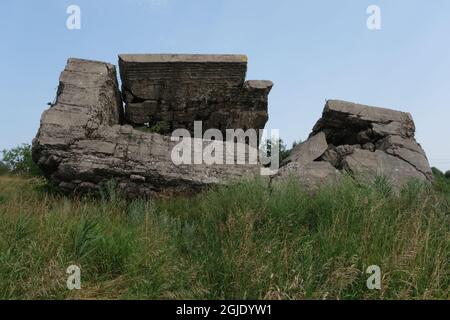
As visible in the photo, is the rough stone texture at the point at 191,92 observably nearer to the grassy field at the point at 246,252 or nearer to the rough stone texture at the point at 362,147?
the rough stone texture at the point at 362,147

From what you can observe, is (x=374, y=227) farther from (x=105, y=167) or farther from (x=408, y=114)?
(x=408, y=114)

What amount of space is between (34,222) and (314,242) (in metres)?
2.42

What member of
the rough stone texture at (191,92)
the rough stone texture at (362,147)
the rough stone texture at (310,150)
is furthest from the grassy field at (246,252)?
the rough stone texture at (191,92)

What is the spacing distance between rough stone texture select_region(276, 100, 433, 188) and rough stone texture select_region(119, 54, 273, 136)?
116 centimetres

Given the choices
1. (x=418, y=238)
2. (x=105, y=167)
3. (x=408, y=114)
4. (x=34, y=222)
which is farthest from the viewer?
(x=408, y=114)

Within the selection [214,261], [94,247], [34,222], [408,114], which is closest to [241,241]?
[214,261]

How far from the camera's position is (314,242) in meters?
3.38

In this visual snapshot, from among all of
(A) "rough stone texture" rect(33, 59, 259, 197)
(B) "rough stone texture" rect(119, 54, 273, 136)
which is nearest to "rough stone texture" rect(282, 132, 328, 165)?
(B) "rough stone texture" rect(119, 54, 273, 136)

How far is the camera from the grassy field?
9.10 ft

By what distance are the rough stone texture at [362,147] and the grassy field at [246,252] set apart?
1.77 m

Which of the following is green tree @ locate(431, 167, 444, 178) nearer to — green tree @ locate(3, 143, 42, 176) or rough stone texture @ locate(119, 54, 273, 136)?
rough stone texture @ locate(119, 54, 273, 136)

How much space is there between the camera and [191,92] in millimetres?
6855

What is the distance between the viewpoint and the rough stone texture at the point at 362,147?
5914 mm
